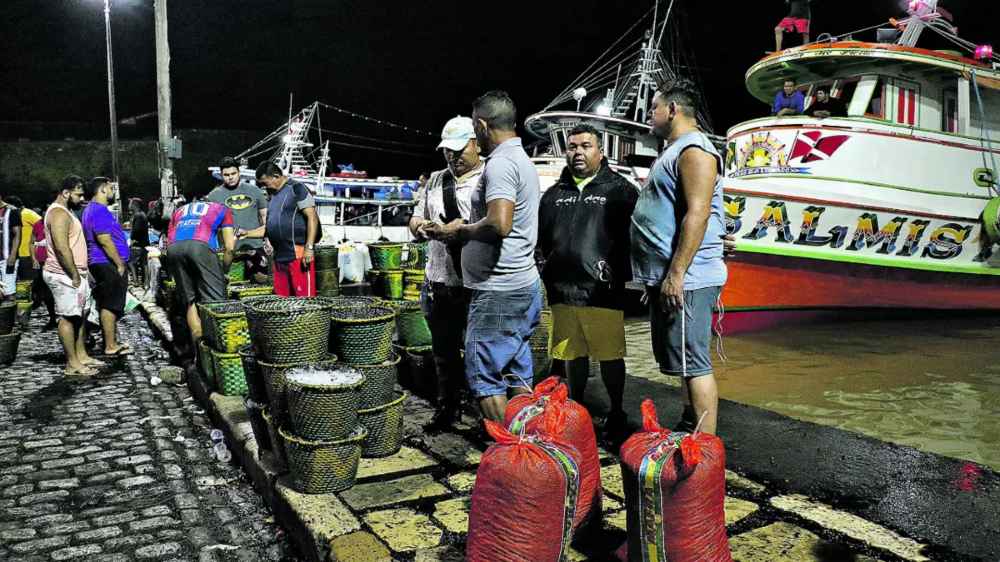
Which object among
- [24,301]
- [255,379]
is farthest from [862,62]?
[24,301]

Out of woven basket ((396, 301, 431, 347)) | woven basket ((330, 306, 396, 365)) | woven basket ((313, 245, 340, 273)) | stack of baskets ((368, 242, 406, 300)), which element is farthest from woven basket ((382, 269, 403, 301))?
woven basket ((330, 306, 396, 365))

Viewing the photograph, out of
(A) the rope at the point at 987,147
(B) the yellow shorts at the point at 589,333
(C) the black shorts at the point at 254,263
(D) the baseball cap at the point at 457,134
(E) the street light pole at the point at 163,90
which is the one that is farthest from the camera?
(E) the street light pole at the point at 163,90

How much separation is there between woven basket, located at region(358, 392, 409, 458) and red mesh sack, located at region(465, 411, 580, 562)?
1650mm

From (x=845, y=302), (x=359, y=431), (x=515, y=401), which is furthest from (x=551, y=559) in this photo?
(x=845, y=302)

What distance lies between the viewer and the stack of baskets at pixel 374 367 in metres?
3.94

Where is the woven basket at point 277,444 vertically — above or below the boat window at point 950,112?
below

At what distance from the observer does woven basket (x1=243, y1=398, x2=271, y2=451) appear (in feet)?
13.4

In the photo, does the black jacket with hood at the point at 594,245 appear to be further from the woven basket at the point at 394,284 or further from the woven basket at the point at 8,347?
the woven basket at the point at 8,347

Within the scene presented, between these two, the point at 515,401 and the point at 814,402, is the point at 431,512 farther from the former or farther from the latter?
the point at 814,402

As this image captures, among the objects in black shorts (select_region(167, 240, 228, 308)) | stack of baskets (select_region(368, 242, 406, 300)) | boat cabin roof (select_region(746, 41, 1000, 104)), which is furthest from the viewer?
boat cabin roof (select_region(746, 41, 1000, 104))

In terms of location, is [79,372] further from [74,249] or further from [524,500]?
[524,500]

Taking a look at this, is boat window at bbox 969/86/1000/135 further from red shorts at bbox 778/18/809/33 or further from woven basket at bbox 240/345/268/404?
woven basket at bbox 240/345/268/404

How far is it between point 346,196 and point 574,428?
65.5ft

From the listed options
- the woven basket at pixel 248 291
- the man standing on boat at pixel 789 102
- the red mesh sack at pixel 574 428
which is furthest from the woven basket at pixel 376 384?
the man standing on boat at pixel 789 102
